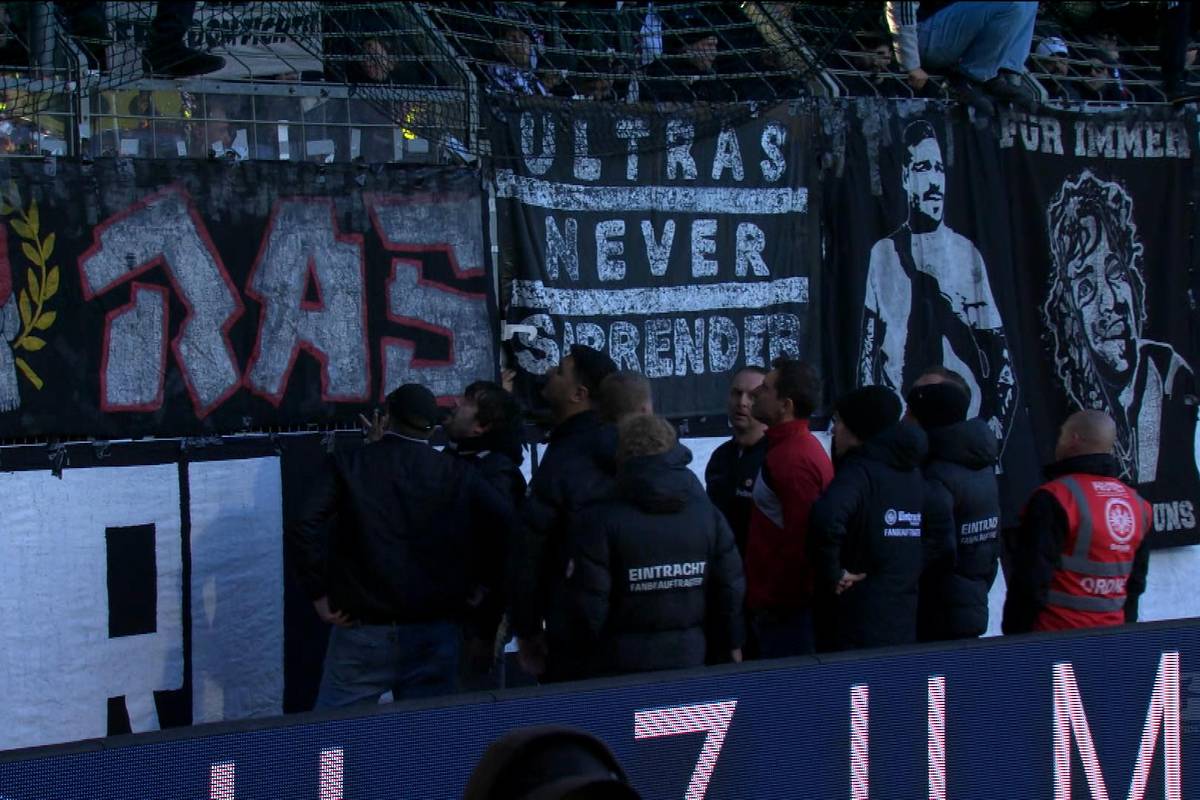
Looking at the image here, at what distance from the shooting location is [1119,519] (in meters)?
5.79

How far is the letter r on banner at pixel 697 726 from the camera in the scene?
426 cm

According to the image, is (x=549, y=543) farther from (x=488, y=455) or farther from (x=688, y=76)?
(x=688, y=76)

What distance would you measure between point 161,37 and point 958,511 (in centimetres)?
385

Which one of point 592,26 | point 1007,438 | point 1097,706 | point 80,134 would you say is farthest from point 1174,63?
point 80,134

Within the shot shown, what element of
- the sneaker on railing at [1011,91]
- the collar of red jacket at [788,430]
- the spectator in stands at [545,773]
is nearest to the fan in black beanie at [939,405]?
the collar of red jacket at [788,430]

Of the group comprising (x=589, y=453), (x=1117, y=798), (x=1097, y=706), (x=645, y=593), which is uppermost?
(x=589, y=453)

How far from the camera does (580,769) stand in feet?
8.01

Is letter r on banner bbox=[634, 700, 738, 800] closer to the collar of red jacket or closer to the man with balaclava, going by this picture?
the collar of red jacket

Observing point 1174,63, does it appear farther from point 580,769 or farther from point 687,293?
point 580,769

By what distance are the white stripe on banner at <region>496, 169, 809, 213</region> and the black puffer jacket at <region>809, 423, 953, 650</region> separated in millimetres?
2272

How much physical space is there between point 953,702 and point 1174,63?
19.9 ft

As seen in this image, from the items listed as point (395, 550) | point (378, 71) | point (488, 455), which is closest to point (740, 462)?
point (488, 455)

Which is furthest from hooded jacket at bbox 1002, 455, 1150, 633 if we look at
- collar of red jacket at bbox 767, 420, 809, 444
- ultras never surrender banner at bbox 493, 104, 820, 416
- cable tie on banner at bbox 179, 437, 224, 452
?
cable tie on banner at bbox 179, 437, 224, 452

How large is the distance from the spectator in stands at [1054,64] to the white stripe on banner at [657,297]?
2.55 meters
